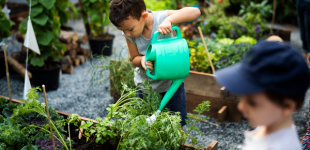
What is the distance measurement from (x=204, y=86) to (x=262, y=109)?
1716mm

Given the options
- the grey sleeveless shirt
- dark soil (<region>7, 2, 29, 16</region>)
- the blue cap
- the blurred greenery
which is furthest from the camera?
the blurred greenery

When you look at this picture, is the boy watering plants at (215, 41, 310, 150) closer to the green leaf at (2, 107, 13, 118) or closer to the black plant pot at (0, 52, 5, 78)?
the green leaf at (2, 107, 13, 118)

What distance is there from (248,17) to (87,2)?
7.67ft

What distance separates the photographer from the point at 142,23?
56.4 inches

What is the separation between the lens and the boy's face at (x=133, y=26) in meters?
1.36

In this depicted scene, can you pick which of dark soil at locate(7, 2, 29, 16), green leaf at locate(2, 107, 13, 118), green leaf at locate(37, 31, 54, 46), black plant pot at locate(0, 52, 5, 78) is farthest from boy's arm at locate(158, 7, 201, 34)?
dark soil at locate(7, 2, 29, 16)

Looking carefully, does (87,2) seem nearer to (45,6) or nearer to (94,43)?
(94,43)

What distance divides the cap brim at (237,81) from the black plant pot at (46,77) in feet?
8.38

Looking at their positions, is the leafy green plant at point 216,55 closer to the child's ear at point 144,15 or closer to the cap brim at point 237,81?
the child's ear at point 144,15

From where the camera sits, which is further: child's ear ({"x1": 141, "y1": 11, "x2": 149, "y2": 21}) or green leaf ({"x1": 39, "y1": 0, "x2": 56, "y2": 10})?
green leaf ({"x1": 39, "y1": 0, "x2": 56, "y2": 10})

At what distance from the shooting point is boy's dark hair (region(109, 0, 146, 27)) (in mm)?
1327

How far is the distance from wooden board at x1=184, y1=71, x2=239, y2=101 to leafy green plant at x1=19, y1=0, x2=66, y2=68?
4.89 ft

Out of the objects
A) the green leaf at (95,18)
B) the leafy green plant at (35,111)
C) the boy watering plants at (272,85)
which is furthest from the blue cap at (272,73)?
the green leaf at (95,18)

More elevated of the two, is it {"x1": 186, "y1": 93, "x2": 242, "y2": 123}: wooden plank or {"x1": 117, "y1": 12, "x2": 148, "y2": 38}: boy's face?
{"x1": 117, "y1": 12, "x2": 148, "y2": 38}: boy's face
